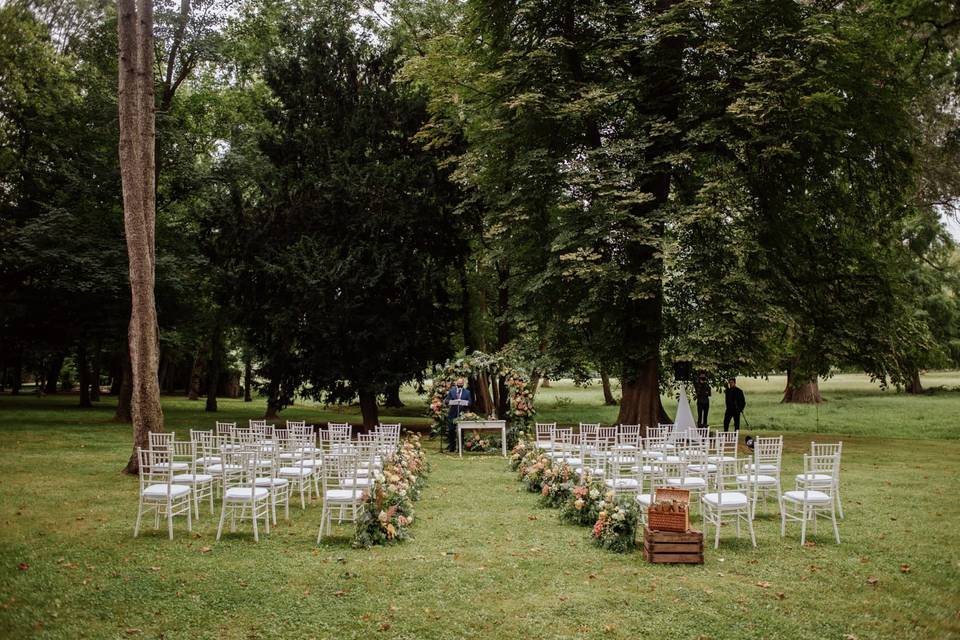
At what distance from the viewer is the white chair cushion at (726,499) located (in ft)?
28.4

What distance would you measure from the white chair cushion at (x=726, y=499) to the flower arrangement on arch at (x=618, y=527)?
0.92 m

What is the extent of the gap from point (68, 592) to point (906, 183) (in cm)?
2248

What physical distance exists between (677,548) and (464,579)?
252cm

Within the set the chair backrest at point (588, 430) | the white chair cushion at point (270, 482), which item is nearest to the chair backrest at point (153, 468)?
the white chair cushion at point (270, 482)

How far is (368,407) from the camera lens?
26.0 m

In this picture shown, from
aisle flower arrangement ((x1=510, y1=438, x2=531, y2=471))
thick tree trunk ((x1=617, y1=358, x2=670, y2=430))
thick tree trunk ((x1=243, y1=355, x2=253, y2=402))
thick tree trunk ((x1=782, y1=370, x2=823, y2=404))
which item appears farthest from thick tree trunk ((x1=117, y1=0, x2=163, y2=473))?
thick tree trunk ((x1=782, y1=370, x2=823, y2=404))

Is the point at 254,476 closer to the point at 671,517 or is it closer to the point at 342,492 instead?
the point at 342,492

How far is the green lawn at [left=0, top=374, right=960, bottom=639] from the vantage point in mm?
6215

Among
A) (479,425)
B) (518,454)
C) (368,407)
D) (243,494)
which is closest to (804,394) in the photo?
(368,407)

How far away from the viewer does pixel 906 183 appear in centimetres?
2073

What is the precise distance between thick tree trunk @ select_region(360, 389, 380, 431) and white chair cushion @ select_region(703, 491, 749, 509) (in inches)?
682

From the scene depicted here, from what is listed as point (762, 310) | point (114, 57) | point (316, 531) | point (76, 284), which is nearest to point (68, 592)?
point (316, 531)

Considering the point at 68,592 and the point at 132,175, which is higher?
the point at 132,175

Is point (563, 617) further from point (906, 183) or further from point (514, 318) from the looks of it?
point (906, 183)
